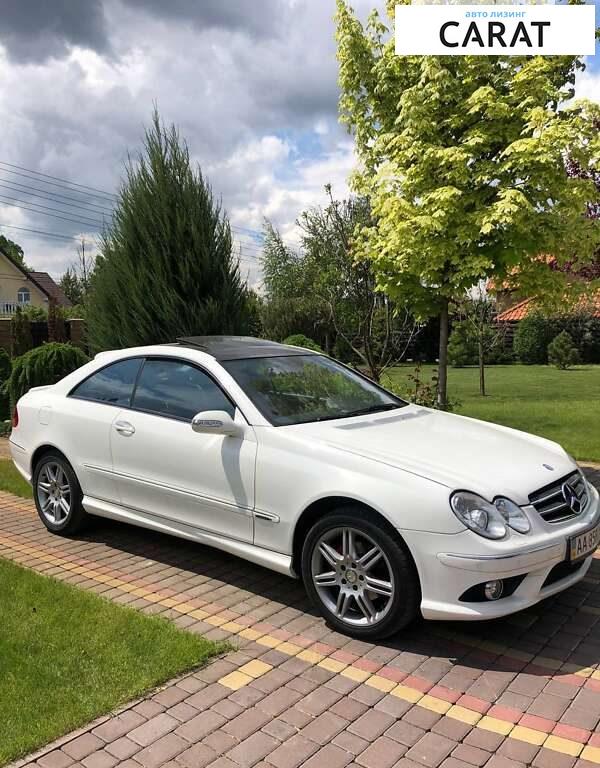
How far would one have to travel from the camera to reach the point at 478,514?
344 centimetres

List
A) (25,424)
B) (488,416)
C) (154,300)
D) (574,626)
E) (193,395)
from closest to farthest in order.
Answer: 1. (574,626)
2. (193,395)
3. (25,424)
4. (154,300)
5. (488,416)

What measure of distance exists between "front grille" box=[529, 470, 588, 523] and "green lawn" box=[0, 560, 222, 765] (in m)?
1.86

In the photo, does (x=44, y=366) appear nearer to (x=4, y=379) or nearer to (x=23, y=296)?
(x=4, y=379)

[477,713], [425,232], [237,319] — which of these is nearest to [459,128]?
[425,232]

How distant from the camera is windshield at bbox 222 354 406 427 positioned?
14.6 feet

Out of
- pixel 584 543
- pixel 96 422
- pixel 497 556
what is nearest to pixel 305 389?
pixel 96 422

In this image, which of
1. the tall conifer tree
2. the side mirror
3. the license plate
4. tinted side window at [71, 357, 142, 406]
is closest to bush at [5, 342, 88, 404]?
the tall conifer tree

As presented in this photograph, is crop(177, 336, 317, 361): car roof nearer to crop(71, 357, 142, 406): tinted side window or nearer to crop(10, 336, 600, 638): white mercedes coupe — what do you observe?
crop(10, 336, 600, 638): white mercedes coupe

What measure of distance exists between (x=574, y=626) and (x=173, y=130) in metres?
7.71

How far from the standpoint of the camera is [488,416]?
12.3m

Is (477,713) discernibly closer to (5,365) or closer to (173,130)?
(173,130)

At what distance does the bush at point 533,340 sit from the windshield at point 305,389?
3094 cm

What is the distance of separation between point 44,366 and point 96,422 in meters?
6.64

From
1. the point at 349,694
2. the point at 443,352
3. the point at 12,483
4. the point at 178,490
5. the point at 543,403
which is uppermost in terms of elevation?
the point at 443,352
